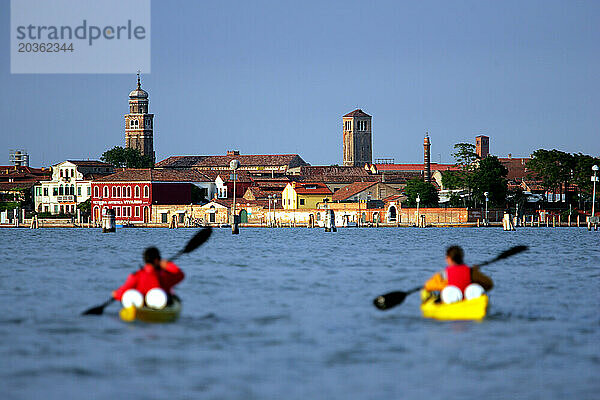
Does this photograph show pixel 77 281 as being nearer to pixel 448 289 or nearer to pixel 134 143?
pixel 448 289

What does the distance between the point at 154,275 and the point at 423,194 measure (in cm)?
8692

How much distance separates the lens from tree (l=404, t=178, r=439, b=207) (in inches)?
4040

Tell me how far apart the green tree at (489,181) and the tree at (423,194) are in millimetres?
6620

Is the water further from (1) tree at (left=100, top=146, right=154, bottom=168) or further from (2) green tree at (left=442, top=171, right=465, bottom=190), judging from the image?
(1) tree at (left=100, top=146, right=154, bottom=168)

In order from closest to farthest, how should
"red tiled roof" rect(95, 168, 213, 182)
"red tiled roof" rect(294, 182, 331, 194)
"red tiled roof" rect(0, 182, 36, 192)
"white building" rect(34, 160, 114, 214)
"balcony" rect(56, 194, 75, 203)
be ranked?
"red tiled roof" rect(95, 168, 213, 182) → "red tiled roof" rect(294, 182, 331, 194) → "white building" rect(34, 160, 114, 214) → "balcony" rect(56, 194, 75, 203) → "red tiled roof" rect(0, 182, 36, 192)

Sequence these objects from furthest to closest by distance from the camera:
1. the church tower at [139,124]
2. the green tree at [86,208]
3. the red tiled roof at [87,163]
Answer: the church tower at [139,124] → the red tiled roof at [87,163] → the green tree at [86,208]

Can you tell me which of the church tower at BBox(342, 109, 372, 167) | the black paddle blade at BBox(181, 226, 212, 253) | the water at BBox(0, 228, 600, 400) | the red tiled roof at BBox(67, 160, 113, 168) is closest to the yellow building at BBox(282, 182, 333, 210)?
the red tiled roof at BBox(67, 160, 113, 168)

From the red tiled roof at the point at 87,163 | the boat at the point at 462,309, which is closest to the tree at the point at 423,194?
the red tiled roof at the point at 87,163

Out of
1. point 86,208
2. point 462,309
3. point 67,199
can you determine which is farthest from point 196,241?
point 67,199

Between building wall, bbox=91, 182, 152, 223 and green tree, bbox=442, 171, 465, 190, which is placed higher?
green tree, bbox=442, 171, 465, 190

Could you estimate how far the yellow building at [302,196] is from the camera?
109 m

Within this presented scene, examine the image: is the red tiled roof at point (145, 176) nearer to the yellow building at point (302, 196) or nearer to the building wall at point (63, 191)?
the building wall at point (63, 191)

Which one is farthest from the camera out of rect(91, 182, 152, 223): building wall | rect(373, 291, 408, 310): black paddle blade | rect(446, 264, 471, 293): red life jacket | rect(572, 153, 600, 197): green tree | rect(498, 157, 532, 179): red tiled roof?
rect(498, 157, 532, 179): red tiled roof

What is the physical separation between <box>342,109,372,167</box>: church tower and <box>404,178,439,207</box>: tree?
71.0 metres
